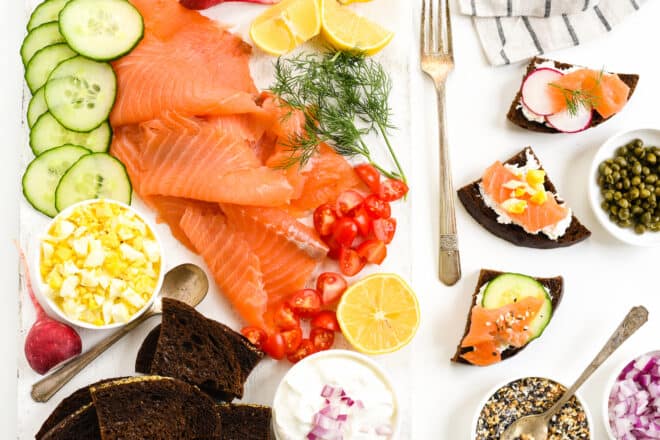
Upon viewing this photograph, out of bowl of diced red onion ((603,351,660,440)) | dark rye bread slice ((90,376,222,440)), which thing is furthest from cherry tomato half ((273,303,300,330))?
bowl of diced red onion ((603,351,660,440))

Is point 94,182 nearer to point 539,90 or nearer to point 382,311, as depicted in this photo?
point 382,311

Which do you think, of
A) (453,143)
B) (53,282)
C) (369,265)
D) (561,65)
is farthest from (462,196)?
(53,282)

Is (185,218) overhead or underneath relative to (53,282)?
overhead

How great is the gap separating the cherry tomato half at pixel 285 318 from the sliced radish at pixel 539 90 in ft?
5.35

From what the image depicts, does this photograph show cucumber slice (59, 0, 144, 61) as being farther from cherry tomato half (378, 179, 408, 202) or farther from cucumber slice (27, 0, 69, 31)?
cherry tomato half (378, 179, 408, 202)

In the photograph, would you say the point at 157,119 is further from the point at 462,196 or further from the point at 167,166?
the point at 462,196

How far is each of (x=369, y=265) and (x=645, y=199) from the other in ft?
4.82

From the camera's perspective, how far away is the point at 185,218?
3988 mm

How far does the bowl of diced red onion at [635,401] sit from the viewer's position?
407 cm

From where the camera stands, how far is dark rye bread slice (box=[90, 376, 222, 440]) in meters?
3.46

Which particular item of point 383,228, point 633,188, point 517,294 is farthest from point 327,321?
point 633,188

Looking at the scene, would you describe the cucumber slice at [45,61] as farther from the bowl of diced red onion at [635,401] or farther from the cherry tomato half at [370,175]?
the bowl of diced red onion at [635,401]

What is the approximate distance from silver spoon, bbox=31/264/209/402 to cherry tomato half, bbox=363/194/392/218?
885mm

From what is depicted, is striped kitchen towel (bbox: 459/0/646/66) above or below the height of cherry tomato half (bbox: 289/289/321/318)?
above
